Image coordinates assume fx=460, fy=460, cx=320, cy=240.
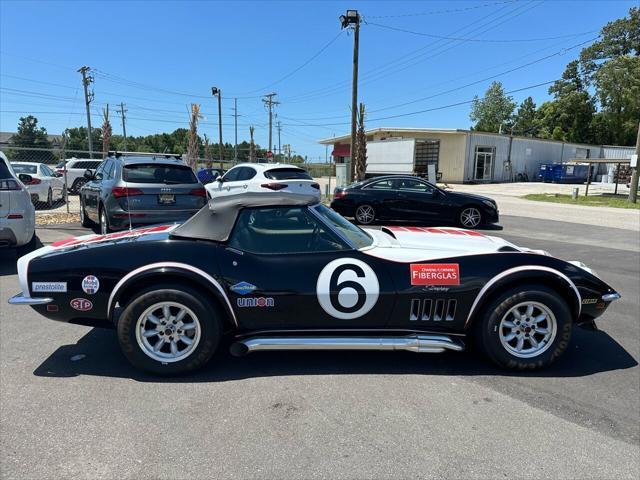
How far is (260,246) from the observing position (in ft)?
11.8

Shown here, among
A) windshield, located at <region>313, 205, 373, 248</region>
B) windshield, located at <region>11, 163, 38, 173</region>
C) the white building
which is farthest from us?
the white building

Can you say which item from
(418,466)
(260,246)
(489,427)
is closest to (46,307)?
(260,246)

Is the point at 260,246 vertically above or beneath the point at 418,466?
above

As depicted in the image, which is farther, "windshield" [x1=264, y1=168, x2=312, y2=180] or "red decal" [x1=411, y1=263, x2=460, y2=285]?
"windshield" [x1=264, y1=168, x2=312, y2=180]

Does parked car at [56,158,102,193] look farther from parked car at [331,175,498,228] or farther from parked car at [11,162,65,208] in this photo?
parked car at [331,175,498,228]

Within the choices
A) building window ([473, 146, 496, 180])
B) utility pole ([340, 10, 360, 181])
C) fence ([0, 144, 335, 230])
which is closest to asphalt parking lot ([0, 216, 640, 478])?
fence ([0, 144, 335, 230])

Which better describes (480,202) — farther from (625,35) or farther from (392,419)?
(625,35)

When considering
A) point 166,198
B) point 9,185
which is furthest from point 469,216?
point 9,185

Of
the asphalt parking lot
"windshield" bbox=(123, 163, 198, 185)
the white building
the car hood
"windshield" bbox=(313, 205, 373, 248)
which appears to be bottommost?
the asphalt parking lot

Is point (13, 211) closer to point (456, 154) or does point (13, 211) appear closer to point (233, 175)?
point (233, 175)

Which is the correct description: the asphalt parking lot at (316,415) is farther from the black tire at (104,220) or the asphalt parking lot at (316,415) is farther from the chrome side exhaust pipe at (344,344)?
the black tire at (104,220)

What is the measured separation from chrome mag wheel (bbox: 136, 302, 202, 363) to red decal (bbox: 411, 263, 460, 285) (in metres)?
1.69

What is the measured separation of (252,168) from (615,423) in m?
10.7

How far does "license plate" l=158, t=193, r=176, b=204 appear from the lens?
811cm
